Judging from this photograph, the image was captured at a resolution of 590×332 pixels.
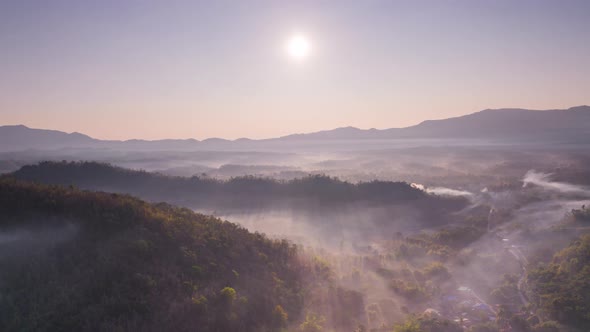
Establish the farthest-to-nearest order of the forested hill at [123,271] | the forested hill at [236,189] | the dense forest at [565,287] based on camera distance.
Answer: the forested hill at [236,189]
the dense forest at [565,287]
the forested hill at [123,271]

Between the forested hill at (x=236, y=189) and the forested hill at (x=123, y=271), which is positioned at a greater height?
the forested hill at (x=123, y=271)

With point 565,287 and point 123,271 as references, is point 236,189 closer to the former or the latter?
point 565,287

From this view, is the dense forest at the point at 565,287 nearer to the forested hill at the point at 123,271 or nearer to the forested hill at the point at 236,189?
the forested hill at the point at 123,271

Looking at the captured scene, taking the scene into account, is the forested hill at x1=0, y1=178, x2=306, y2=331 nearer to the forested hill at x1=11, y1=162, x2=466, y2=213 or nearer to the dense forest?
the dense forest

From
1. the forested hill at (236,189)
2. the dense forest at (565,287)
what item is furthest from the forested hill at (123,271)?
the forested hill at (236,189)

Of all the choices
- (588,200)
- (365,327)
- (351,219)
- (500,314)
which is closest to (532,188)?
(588,200)

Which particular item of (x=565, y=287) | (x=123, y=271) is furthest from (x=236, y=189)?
(x=123, y=271)
